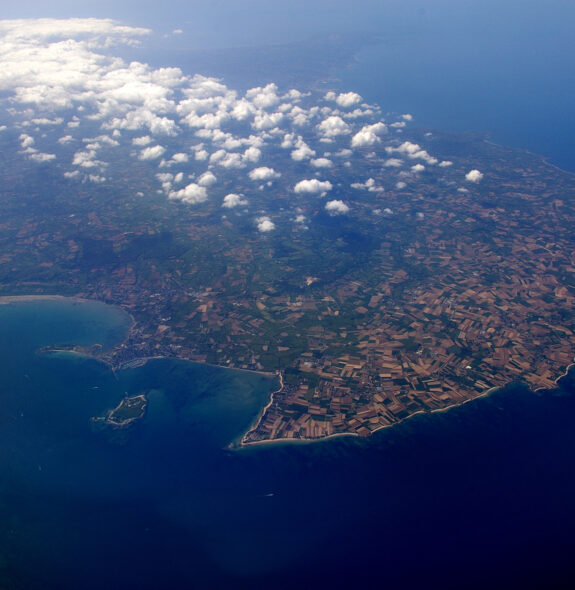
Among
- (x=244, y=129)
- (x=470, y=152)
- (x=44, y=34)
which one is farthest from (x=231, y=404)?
(x=44, y=34)

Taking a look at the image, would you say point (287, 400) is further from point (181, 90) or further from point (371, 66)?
point (371, 66)

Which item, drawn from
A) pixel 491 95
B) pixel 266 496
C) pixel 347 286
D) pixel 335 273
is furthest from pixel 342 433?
pixel 491 95

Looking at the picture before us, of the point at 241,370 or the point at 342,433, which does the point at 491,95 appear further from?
the point at 342,433

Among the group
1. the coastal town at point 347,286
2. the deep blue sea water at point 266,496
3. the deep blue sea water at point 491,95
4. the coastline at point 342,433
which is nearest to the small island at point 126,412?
the deep blue sea water at point 266,496

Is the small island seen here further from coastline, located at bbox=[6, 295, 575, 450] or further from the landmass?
coastline, located at bbox=[6, 295, 575, 450]

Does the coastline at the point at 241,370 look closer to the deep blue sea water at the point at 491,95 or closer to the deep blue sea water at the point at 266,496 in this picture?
the deep blue sea water at the point at 266,496
